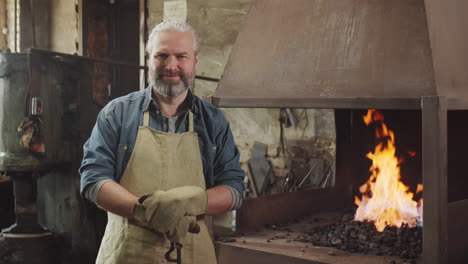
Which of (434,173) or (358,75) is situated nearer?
(434,173)

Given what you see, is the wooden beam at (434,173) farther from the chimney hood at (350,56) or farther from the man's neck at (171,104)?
the man's neck at (171,104)

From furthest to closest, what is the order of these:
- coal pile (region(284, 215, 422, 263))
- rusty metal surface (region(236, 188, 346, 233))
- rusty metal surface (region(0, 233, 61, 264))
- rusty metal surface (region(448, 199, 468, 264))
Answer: rusty metal surface (region(0, 233, 61, 264)) → rusty metal surface (region(236, 188, 346, 233)) → coal pile (region(284, 215, 422, 263)) → rusty metal surface (region(448, 199, 468, 264))

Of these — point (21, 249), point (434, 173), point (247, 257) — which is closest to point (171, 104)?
point (434, 173)

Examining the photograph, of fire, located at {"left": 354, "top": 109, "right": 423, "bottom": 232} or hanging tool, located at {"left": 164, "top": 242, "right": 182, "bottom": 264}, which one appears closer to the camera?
hanging tool, located at {"left": 164, "top": 242, "right": 182, "bottom": 264}

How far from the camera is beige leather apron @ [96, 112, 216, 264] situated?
2.02 meters

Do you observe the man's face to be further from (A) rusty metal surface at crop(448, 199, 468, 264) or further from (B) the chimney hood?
(A) rusty metal surface at crop(448, 199, 468, 264)

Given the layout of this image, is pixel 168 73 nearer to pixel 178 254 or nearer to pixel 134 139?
pixel 134 139

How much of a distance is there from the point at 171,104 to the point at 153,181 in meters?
0.30

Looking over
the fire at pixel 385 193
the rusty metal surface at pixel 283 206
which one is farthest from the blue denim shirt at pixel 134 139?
the fire at pixel 385 193

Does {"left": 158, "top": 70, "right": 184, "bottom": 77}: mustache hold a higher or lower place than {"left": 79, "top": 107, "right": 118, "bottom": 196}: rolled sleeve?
higher

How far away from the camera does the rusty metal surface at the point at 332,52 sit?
3.01 meters

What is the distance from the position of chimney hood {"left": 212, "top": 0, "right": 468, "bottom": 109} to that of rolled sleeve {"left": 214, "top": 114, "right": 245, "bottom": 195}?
1109 millimetres

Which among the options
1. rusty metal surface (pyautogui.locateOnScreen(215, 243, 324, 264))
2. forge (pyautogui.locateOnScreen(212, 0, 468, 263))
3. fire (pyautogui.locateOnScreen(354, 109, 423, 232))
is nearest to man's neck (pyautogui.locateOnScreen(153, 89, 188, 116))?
forge (pyautogui.locateOnScreen(212, 0, 468, 263))

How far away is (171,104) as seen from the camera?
2.10 metres
